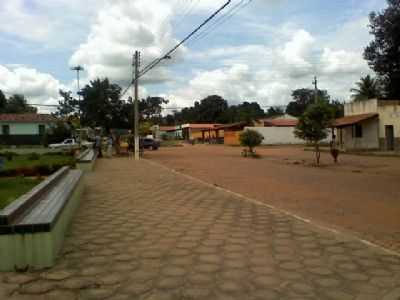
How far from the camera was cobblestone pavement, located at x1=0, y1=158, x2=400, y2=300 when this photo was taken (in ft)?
14.8

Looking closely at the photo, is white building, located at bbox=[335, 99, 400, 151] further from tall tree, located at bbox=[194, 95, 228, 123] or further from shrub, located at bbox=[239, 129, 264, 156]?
tall tree, located at bbox=[194, 95, 228, 123]

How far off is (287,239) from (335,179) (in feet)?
35.4

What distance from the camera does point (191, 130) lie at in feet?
311

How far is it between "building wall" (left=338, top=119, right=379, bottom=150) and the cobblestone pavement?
100 ft

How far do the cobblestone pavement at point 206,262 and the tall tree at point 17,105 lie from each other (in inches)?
3259

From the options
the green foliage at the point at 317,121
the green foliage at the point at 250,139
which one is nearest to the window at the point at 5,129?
the green foliage at the point at 250,139

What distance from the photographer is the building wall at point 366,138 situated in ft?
121

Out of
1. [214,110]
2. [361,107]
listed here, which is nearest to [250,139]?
[361,107]

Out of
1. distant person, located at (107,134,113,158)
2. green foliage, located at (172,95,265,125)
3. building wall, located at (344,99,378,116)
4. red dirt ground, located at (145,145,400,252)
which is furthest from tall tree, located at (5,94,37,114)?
red dirt ground, located at (145,145,400,252)

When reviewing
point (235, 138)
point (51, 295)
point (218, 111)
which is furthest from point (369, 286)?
point (218, 111)

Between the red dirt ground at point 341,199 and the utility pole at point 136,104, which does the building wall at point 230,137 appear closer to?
the utility pole at point 136,104

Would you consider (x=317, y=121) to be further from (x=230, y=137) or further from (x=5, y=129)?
(x=5, y=129)

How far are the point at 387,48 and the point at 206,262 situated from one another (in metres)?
9.47

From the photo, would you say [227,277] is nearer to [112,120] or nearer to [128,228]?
[128,228]
